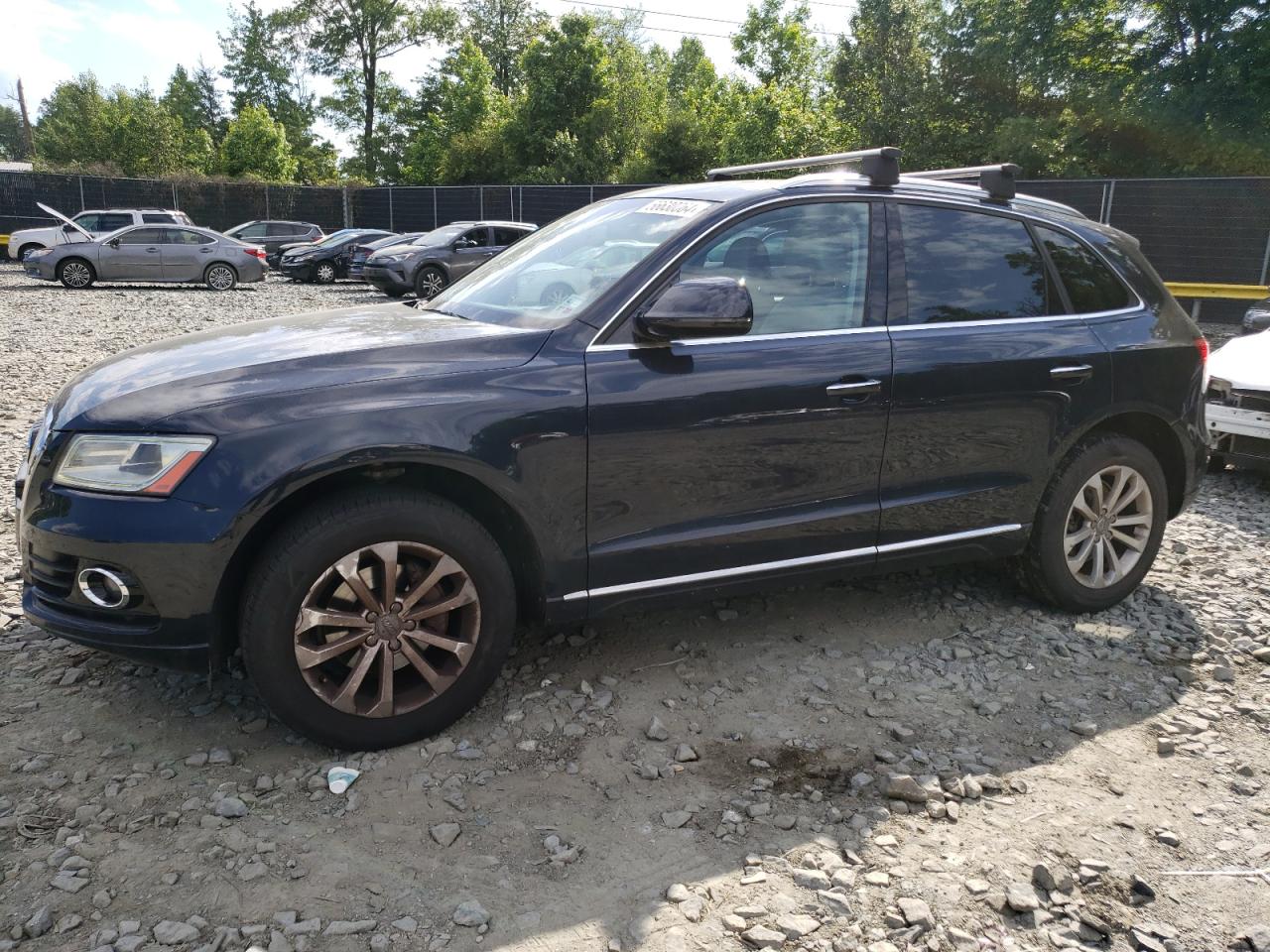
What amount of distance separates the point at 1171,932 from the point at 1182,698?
152cm

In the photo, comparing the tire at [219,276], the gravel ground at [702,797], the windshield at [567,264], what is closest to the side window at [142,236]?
the tire at [219,276]

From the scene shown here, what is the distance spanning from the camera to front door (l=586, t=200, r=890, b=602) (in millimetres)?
3365

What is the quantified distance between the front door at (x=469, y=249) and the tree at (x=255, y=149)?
30863mm

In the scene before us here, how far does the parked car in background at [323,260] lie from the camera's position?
2439 cm

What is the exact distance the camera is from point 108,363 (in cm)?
355

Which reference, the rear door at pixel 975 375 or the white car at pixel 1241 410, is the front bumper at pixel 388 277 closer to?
the white car at pixel 1241 410

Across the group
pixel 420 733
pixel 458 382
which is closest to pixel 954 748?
pixel 420 733

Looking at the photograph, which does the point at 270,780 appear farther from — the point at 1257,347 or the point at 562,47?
the point at 562,47

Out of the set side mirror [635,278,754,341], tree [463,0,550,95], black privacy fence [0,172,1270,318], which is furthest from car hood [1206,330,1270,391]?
tree [463,0,550,95]

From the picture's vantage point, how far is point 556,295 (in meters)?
3.69

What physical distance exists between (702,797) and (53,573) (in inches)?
82.6

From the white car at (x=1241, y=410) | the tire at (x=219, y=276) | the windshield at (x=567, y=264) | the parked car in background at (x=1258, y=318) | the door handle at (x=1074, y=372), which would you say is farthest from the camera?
the tire at (x=219, y=276)

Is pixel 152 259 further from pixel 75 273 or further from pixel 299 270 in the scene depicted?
pixel 299 270

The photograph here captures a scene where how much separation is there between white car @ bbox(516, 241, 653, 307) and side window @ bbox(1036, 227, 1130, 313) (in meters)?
1.89
